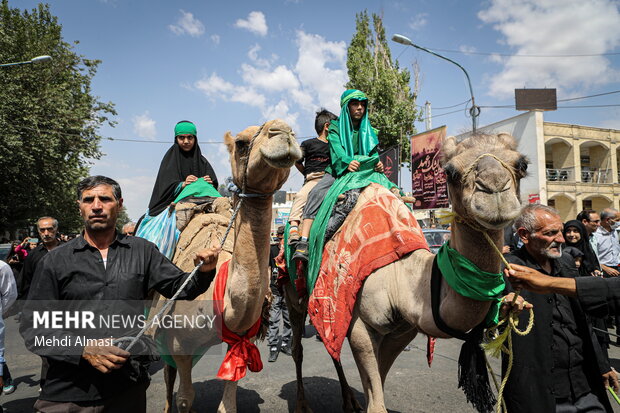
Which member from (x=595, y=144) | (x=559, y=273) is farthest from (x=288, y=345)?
(x=595, y=144)

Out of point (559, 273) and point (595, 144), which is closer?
point (559, 273)

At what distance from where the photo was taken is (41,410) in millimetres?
2215

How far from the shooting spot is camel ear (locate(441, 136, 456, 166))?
7.18 feet

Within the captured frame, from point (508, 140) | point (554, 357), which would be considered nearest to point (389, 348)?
point (554, 357)

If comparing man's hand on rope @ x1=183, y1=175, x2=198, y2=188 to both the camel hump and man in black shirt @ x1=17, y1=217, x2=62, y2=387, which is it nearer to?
the camel hump

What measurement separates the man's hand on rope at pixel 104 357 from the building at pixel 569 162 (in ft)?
90.8

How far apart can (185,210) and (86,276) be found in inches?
84.7

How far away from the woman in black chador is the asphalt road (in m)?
2.21

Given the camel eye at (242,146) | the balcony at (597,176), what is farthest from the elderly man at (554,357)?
the balcony at (597,176)

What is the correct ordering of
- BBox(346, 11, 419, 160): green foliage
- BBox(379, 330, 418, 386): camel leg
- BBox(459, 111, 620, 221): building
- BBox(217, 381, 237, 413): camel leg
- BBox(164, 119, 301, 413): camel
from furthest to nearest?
1. BBox(459, 111, 620, 221): building
2. BBox(346, 11, 419, 160): green foliage
3. BBox(379, 330, 418, 386): camel leg
4. BBox(217, 381, 237, 413): camel leg
5. BBox(164, 119, 301, 413): camel

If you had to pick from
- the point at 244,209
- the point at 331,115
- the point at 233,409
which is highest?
the point at 331,115

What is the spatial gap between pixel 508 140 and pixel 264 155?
127 centimetres

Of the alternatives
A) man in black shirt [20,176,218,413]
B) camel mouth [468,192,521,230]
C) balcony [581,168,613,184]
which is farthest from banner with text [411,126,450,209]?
balcony [581,168,613,184]

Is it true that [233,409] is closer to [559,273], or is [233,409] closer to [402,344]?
[402,344]
